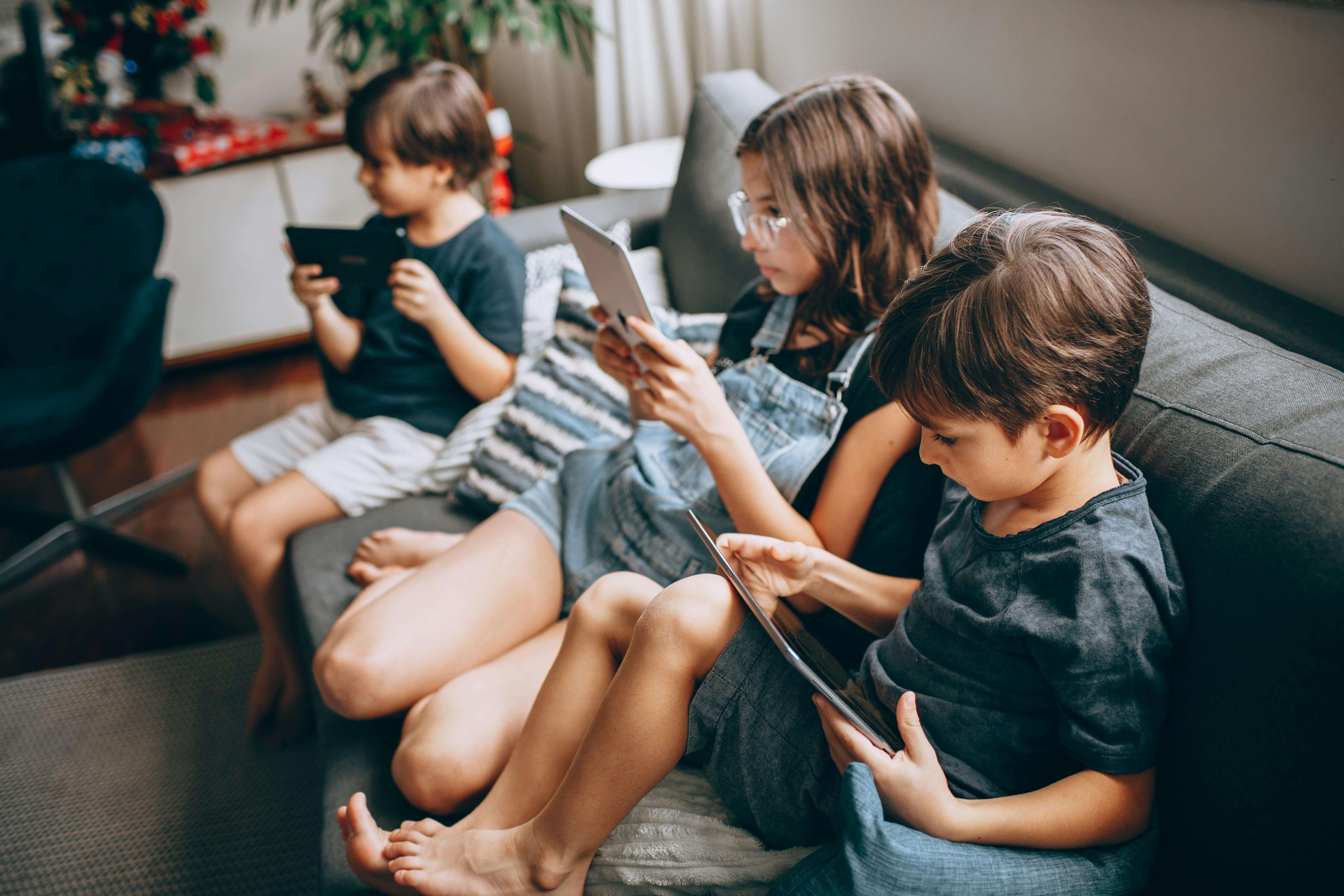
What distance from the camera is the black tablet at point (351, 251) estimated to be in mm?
1550

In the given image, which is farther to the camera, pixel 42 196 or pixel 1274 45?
pixel 42 196

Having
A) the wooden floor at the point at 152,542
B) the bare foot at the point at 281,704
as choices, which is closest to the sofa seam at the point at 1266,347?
the bare foot at the point at 281,704

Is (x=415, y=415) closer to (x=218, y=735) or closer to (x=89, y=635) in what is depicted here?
(x=218, y=735)

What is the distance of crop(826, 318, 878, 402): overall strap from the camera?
1049mm

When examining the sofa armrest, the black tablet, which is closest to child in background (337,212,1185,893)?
the black tablet

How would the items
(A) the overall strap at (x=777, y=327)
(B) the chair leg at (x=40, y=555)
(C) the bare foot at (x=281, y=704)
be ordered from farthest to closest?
1. (B) the chair leg at (x=40, y=555)
2. (C) the bare foot at (x=281, y=704)
3. (A) the overall strap at (x=777, y=327)

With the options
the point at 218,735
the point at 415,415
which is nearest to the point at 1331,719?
the point at 415,415

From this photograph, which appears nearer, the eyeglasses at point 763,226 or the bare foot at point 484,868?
the bare foot at point 484,868

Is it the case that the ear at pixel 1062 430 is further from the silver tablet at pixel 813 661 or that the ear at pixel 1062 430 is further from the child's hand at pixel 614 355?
the child's hand at pixel 614 355

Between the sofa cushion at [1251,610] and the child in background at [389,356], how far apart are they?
3.89 ft

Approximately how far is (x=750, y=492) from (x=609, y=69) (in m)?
2.05

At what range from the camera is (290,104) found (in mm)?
3537

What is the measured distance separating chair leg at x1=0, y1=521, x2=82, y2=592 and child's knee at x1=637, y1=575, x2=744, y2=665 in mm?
1975

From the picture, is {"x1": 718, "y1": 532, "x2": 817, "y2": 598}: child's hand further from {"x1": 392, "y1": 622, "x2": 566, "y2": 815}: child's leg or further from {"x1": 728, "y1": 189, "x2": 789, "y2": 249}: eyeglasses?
{"x1": 728, "y1": 189, "x2": 789, "y2": 249}: eyeglasses
